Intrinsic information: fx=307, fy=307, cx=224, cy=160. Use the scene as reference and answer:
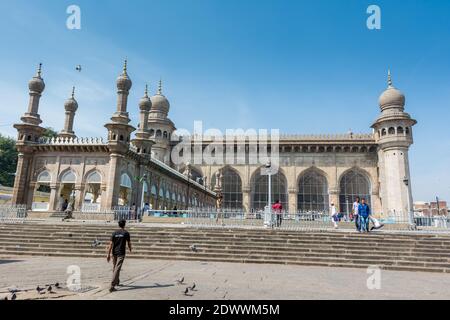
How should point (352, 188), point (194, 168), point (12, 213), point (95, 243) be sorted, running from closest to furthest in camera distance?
point (95, 243)
point (12, 213)
point (352, 188)
point (194, 168)

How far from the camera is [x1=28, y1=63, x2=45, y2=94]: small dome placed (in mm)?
20750

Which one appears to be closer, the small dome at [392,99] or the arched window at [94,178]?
the arched window at [94,178]

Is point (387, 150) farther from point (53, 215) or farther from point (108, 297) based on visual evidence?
point (108, 297)

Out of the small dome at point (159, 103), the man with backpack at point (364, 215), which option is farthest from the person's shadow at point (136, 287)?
the small dome at point (159, 103)

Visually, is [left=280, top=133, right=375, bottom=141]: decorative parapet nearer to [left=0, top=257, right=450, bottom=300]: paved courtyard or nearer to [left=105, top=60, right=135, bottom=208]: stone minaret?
[left=105, top=60, right=135, bottom=208]: stone minaret

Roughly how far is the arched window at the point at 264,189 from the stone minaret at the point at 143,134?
2123cm

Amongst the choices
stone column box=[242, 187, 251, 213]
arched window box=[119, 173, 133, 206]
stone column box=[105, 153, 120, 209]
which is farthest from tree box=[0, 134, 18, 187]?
stone column box=[105, 153, 120, 209]

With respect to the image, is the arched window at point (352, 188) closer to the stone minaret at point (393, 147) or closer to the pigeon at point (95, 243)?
the stone minaret at point (393, 147)

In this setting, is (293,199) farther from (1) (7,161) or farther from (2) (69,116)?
(1) (7,161)

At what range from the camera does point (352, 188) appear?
1524 inches

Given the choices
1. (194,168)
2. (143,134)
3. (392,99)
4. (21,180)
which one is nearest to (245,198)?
(194,168)

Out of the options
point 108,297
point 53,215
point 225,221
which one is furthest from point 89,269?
point 53,215

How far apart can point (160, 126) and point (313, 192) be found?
A: 21671 millimetres

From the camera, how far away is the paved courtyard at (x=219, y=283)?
502cm
